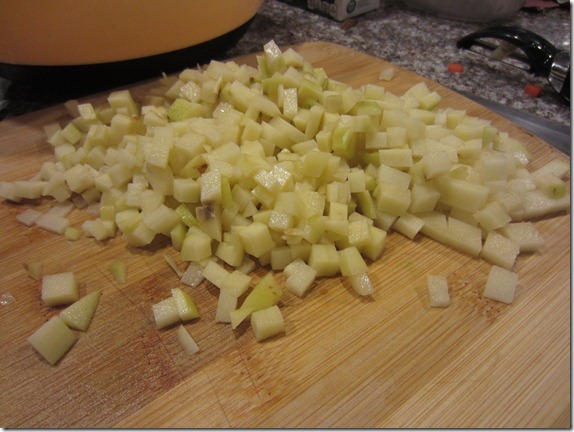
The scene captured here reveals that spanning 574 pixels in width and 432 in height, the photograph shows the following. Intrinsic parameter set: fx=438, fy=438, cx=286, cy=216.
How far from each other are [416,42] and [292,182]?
191 centimetres

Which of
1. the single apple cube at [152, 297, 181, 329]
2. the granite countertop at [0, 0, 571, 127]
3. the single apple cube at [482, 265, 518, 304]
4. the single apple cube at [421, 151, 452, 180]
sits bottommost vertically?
the single apple cube at [152, 297, 181, 329]

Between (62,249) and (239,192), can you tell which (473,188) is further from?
(62,249)

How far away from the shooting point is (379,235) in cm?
137

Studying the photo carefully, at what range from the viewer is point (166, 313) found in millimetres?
1193

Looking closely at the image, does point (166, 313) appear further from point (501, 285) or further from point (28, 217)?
point (501, 285)

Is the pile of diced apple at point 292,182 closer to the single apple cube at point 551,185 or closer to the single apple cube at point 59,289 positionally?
the single apple cube at point 551,185

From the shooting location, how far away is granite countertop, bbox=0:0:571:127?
2213mm

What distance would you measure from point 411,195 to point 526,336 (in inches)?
21.0

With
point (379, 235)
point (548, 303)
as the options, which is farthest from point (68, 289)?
point (548, 303)

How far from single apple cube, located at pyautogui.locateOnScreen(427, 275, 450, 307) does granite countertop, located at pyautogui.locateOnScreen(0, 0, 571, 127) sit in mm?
1321

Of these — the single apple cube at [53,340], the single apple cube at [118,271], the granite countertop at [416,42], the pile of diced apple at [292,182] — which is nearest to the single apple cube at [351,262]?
the pile of diced apple at [292,182]

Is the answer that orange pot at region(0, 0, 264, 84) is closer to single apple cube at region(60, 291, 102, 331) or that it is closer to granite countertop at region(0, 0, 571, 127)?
granite countertop at region(0, 0, 571, 127)

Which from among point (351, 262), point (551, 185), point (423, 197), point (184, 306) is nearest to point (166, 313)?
point (184, 306)

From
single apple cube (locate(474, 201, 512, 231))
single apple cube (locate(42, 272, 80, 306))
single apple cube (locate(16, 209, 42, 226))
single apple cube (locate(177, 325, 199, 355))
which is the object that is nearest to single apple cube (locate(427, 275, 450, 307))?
single apple cube (locate(474, 201, 512, 231))
